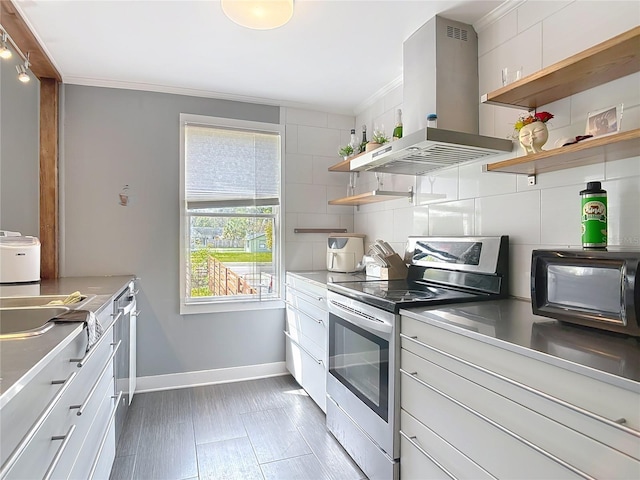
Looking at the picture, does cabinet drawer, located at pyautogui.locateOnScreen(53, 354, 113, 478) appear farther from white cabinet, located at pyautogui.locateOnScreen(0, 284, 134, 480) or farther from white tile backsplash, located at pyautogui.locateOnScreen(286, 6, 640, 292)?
white tile backsplash, located at pyautogui.locateOnScreen(286, 6, 640, 292)

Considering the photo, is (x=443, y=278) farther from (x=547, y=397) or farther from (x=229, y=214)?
(x=229, y=214)

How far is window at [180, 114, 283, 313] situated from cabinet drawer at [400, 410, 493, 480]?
188 centimetres

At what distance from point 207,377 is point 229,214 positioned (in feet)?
4.55

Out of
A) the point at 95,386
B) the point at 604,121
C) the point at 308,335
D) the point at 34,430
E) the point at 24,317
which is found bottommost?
the point at 308,335

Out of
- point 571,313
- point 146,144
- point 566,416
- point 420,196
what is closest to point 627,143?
point 571,313

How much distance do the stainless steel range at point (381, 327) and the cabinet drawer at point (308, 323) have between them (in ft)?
0.55

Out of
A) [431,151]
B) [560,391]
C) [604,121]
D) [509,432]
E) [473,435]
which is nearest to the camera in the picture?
[560,391]

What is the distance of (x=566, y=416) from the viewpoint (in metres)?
0.92

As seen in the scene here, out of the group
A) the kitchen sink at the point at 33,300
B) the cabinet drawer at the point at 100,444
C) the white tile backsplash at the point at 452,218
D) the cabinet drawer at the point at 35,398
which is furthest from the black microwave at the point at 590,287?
the kitchen sink at the point at 33,300

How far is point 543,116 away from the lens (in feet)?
5.04

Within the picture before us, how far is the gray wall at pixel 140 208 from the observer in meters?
2.75

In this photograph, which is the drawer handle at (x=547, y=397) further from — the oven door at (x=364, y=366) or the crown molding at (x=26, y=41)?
the crown molding at (x=26, y=41)

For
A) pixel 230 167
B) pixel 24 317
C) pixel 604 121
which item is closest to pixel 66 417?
pixel 24 317

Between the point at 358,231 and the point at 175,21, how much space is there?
2.16m
